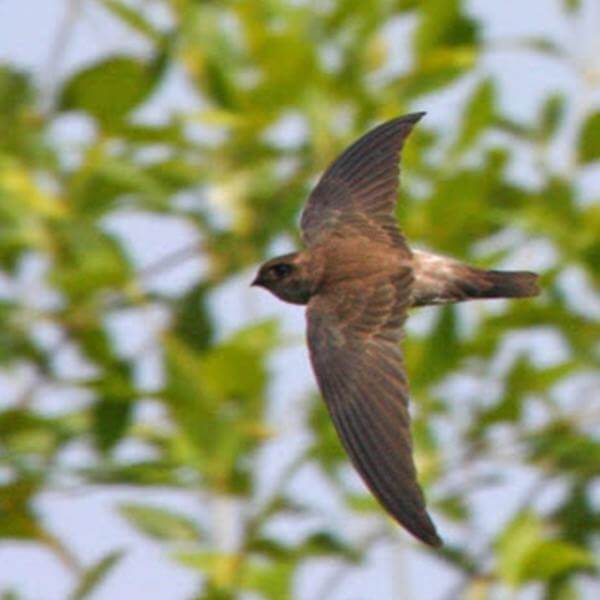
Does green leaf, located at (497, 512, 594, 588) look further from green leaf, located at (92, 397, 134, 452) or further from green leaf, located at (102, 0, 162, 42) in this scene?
green leaf, located at (102, 0, 162, 42)

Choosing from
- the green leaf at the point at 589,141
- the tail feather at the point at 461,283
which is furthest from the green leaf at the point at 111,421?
the green leaf at the point at 589,141

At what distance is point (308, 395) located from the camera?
634cm

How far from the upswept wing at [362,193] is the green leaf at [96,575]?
0.75 meters

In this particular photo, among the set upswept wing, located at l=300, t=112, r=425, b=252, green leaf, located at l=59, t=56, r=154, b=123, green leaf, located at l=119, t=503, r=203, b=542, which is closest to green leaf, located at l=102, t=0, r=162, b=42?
green leaf, located at l=59, t=56, r=154, b=123

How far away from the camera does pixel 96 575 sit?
570cm

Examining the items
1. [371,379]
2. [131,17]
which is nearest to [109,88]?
[131,17]

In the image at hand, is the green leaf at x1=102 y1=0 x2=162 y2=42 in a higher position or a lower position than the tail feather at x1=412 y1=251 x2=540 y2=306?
higher

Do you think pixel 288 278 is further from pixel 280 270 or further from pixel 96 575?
pixel 96 575

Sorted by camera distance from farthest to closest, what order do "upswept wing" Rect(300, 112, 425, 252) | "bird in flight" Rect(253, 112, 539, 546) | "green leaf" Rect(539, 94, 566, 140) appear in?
"green leaf" Rect(539, 94, 566, 140) → "upswept wing" Rect(300, 112, 425, 252) → "bird in flight" Rect(253, 112, 539, 546)

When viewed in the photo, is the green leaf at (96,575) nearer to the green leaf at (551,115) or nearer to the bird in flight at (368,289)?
the bird in flight at (368,289)

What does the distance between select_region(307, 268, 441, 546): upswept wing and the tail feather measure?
0.10m

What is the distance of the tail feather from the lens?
562cm

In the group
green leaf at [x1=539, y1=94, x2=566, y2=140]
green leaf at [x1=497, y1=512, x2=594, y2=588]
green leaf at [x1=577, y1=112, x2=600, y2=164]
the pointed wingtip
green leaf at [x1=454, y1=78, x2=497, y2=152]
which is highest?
green leaf at [x1=539, y1=94, x2=566, y2=140]

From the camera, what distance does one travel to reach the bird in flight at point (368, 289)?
5016 millimetres
